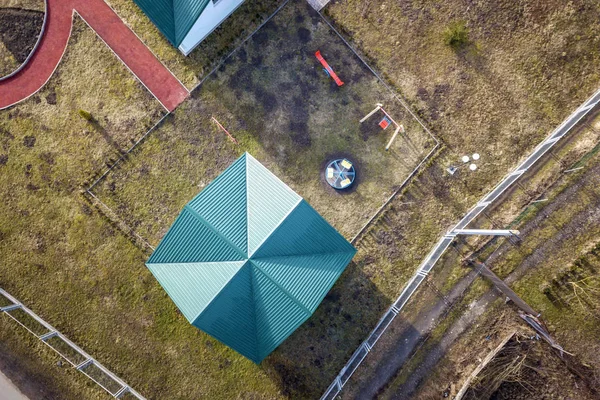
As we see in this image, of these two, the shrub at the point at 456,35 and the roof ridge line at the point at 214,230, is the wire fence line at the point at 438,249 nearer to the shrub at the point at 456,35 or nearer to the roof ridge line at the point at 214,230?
the shrub at the point at 456,35

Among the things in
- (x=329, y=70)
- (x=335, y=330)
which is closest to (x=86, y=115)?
(x=329, y=70)

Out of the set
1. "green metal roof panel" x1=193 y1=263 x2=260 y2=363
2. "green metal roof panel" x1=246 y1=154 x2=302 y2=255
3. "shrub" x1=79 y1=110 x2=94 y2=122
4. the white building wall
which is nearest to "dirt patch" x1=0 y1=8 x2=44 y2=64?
"shrub" x1=79 y1=110 x2=94 y2=122

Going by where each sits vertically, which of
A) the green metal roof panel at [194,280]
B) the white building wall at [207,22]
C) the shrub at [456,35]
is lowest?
the green metal roof panel at [194,280]

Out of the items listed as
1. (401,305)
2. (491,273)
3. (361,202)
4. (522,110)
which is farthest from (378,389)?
(522,110)

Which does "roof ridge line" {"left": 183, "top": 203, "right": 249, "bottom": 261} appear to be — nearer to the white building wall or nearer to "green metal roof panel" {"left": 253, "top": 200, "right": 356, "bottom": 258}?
"green metal roof panel" {"left": 253, "top": 200, "right": 356, "bottom": 258}

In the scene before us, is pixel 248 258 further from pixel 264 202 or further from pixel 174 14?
pixel 174 14

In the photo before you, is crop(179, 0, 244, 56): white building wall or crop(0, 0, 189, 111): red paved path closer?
crop(179, 0, 244, 56): white building wall

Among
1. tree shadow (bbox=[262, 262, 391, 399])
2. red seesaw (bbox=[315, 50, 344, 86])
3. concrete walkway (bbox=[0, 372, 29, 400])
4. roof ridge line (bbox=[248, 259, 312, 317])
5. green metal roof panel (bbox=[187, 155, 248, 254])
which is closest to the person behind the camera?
roof ridge line (bbox=[248, 259, 312, 317])

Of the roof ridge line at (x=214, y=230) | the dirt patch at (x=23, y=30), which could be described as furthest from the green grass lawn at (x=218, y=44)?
the roof ridge line at (x=214, y=230)
